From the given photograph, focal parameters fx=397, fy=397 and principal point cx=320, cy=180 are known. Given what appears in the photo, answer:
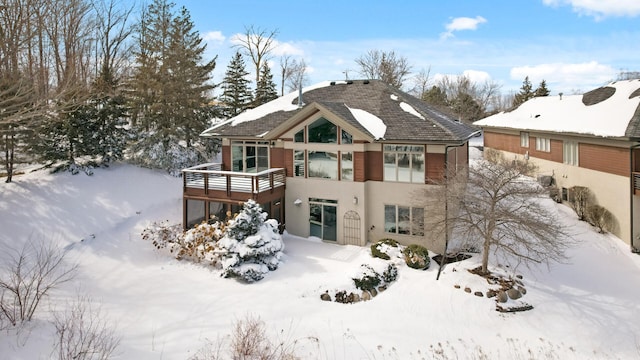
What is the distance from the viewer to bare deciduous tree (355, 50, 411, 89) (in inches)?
1905

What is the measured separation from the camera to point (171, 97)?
25.9 meters

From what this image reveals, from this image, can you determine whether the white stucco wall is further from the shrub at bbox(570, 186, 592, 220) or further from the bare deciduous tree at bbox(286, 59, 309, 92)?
the bare deciduous tree at bbox(286, 59, 309, 92)

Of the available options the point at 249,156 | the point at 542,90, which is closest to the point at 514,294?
the point at 249,156

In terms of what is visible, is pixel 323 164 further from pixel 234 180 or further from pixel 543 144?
pixel 543 144

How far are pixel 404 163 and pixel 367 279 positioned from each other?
574 cm

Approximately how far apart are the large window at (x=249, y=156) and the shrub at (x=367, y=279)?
322 inches

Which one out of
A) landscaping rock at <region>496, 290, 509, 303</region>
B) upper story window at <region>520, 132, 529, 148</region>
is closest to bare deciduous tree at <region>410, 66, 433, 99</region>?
upper story window at <region>520, 132, 529, 148</region>

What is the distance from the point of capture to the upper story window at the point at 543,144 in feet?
80.7

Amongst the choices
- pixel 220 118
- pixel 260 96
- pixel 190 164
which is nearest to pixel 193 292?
pixel 190 164

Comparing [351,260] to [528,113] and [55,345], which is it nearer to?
[55,345]

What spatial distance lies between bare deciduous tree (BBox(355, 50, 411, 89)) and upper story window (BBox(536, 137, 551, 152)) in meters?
24.2

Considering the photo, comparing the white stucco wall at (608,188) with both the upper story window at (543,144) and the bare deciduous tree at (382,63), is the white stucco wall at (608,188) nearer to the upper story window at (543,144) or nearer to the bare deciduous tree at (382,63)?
the upper story window at (543,144)

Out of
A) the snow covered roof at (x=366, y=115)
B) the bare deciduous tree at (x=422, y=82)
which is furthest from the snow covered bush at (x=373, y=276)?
the bare deciduous tree at (x=422, y=82)

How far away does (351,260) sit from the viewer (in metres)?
15.8
